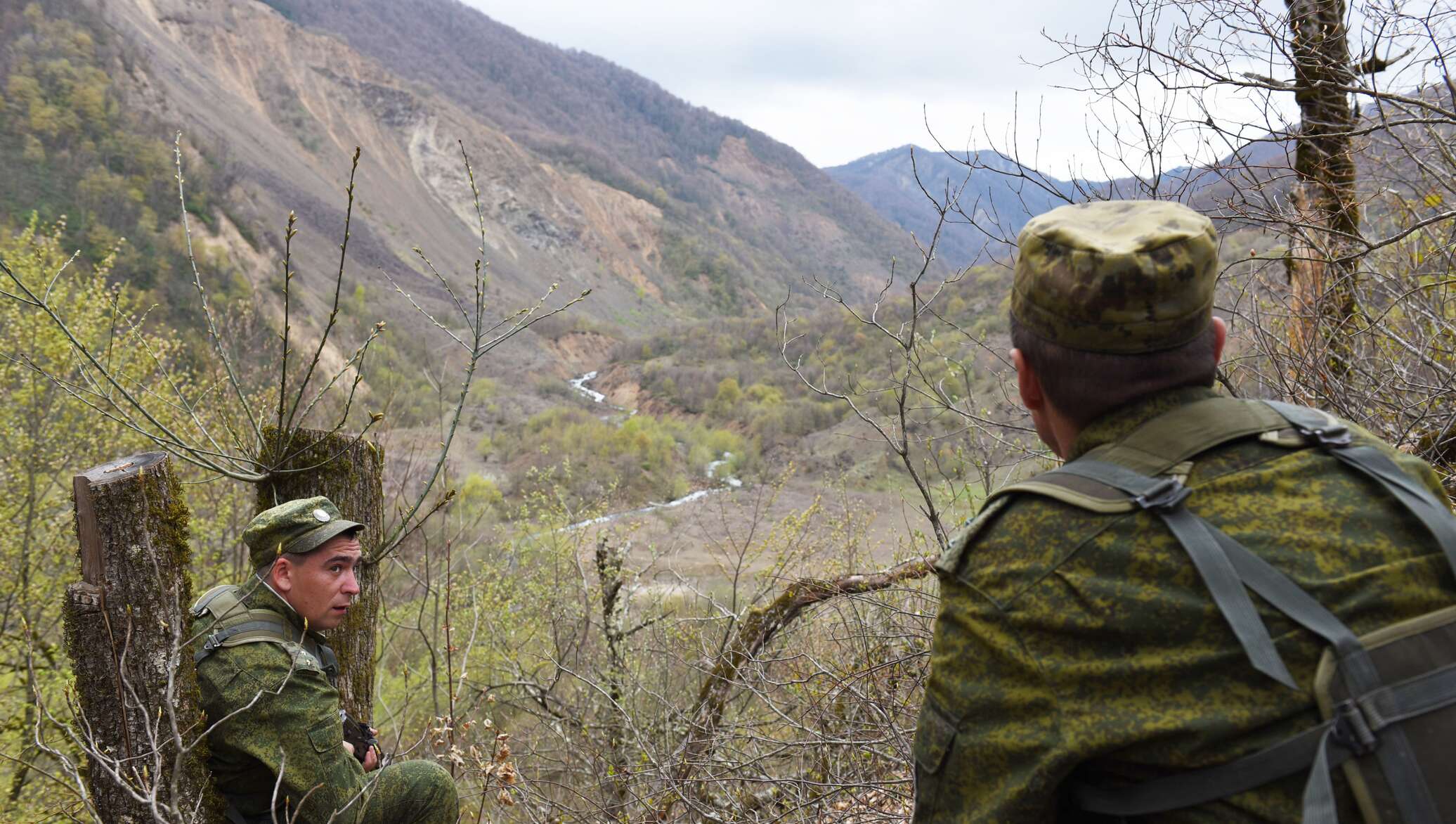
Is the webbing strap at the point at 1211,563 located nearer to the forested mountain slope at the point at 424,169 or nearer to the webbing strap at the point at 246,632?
the forested mountain slope at the point at 424,169

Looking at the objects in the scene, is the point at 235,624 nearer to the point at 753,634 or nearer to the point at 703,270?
the point at 753,634

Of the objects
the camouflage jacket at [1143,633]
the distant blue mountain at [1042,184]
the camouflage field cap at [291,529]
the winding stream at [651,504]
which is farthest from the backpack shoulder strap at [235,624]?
the winding stream at [651,504]

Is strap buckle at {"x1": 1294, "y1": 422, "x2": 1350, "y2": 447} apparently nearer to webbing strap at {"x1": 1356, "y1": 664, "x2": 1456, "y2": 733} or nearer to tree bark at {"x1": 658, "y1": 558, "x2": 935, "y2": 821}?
webbing strap at {"x1": 1356, "y1": 664, "x2": 1456, "y2": 733}

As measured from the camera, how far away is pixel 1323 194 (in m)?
4.94

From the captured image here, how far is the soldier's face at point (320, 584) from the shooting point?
2713mm

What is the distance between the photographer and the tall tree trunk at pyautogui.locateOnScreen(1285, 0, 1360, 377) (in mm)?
4238

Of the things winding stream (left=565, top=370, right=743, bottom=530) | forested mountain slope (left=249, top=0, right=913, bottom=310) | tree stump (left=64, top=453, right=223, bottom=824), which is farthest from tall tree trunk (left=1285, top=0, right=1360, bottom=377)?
forested mountain slope (left=249, top=0, right=913, bottom=310)

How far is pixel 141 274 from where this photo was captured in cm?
2533

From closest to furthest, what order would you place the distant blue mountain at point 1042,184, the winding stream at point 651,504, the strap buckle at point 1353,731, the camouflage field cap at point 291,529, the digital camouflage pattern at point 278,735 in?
the strap buckle at point 1353,731 → the digital camouflage pattern at point 278,735 → the camouflage field cap at point 291,529 → the distant blue mountain at point 1042,184 → the winding stream at point 651,504

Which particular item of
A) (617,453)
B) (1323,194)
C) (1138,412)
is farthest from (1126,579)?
(617,453)

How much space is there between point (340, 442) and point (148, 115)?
126ft

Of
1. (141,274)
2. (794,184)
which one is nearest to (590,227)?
(141,274)

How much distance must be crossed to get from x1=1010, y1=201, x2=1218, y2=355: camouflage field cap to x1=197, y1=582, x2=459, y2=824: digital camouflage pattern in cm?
214

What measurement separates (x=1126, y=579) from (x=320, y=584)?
2411 millimetres
